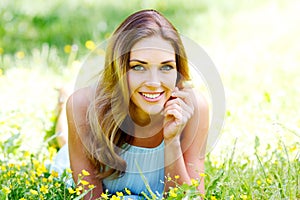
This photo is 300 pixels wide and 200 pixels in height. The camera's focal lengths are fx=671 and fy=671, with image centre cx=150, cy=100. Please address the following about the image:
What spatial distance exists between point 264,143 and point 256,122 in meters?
0.34

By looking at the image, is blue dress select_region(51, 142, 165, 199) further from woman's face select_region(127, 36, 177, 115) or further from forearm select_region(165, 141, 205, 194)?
woman's face select_region(127, 36, 177, 115)

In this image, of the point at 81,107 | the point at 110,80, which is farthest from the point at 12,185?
the point at 110,80

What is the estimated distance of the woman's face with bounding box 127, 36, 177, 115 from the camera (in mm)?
2514

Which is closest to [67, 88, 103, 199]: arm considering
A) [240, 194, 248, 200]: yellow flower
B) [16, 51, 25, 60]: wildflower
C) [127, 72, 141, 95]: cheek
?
[127, 72, 141, 95]: cheek

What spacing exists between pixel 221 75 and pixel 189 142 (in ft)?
7.38

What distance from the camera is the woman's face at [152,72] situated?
251 centimetres

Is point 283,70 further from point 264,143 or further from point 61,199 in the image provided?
point 61,199

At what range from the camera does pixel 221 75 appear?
4961mm

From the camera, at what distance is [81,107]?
9.01 feet

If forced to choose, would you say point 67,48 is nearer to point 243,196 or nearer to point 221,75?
point 221,75

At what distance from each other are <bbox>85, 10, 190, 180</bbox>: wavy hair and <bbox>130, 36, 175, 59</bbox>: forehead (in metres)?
0.02

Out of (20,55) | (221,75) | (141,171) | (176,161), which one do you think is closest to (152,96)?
(176,161)

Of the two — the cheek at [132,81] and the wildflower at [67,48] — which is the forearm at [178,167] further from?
the wildflower at [67,48]

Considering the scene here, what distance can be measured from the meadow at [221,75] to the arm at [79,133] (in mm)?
60
